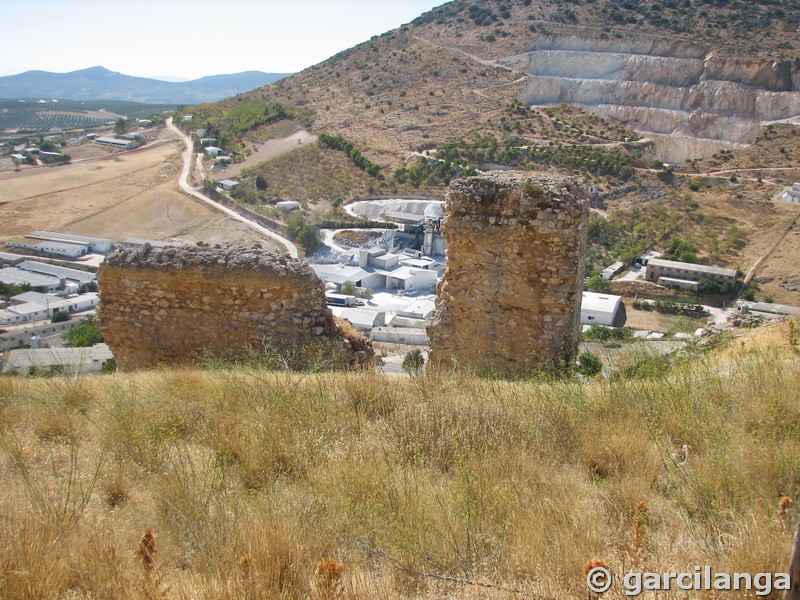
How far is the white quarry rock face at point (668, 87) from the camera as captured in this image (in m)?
50.8

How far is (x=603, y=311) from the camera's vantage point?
81.3 feet

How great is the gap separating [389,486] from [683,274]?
3067 cm

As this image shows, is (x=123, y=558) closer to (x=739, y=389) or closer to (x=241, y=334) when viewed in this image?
(x=739, y=389)

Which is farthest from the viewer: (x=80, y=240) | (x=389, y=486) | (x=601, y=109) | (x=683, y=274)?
(x=601, y=109)

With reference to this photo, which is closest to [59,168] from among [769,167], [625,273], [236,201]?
[236,201]

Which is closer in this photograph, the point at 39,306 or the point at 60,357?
the point at 60,357

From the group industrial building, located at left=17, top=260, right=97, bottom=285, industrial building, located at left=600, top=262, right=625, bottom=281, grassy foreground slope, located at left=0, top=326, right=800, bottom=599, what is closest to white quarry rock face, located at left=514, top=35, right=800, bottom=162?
industrial building, located at left=600, top=262, right=625, bottom=281

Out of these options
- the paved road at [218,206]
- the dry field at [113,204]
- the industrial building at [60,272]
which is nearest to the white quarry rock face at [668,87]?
the paved road at [218,206]

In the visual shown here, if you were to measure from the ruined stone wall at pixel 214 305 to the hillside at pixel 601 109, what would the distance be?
29723mm

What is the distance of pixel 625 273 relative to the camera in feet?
105

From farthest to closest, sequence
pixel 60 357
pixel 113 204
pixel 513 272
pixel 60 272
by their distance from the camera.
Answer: pixel 113 204
pixel 60 272
pixel 60 357
pixel 513 272

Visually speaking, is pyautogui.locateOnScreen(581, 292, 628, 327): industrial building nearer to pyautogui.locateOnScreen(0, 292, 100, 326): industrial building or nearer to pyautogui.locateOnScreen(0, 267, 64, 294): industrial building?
pyautogui.locateOnScreen(0, 292, 100, 326): industrial building

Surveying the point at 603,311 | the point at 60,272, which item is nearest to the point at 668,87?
the point at 603,311

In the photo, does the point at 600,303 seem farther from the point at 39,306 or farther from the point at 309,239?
the point at 39,306
